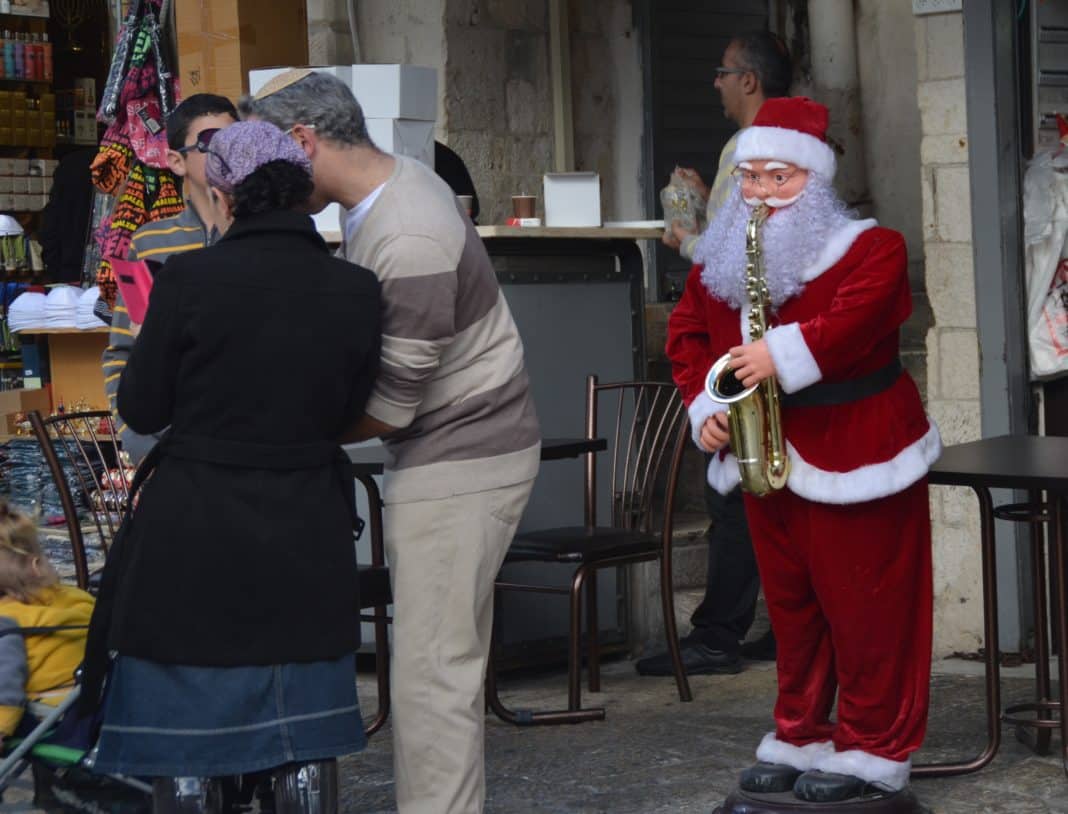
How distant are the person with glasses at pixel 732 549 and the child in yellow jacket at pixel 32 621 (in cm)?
240

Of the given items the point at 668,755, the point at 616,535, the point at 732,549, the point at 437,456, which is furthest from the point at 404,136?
the point at 437,456

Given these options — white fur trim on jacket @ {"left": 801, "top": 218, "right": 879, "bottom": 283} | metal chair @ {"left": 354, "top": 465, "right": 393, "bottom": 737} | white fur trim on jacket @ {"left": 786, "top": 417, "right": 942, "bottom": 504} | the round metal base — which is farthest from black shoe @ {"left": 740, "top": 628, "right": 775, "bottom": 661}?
white fur trim on jacket @ {"left": 801, "top": 218, "right": 879, "bottom": 283}

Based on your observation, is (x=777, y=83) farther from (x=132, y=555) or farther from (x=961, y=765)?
(x=132, y=555)

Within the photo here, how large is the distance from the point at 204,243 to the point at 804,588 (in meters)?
1.66

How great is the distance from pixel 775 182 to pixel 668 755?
5.56 ft

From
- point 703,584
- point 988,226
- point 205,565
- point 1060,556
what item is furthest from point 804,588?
point 703,584

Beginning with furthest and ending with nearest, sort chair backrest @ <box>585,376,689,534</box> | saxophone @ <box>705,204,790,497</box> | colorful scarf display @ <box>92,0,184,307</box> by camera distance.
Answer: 1. colorful scarf display @ <box>92,0,184,307</box>
2. chair backrest @ <box>585,376,689,534</box>
3. saxophone @ <box>705,204,790,497</box>

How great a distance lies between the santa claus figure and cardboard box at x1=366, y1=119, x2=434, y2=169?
1791 millimetres

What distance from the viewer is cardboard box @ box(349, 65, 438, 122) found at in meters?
5.55

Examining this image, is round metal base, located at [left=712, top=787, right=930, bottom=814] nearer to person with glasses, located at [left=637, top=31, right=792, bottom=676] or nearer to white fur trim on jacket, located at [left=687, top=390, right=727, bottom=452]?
white fur trim on jacket, located at [left=687, top=390, right=727, bottom=452]

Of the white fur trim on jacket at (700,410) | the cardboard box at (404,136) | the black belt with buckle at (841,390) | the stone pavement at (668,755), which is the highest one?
the cardboard box at (404,136)

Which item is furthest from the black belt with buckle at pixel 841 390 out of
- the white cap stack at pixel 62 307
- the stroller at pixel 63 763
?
the white cap stack at pixel 62 307

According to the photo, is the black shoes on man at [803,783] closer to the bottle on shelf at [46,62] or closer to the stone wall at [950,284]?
the stone wall at [950,284]

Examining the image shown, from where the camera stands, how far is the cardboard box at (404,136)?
560cm
